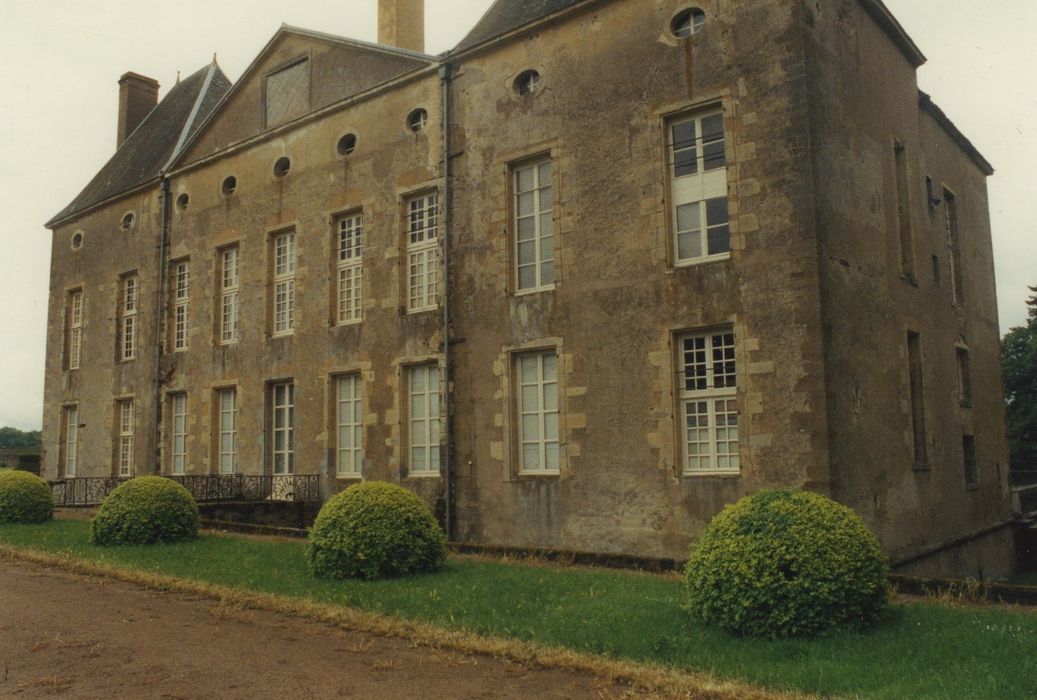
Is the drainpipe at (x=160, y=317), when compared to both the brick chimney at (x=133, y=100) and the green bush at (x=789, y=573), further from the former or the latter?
the green bush at (x=789, y=573)

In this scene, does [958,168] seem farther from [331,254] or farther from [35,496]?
[35,496]

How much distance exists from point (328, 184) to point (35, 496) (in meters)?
8.94

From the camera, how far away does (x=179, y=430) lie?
23266mm

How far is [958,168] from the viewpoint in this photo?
20.2 meters

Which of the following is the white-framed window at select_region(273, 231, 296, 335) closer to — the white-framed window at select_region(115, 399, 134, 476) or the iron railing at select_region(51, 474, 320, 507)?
the iron railing at select_region(51, 474, 320, 507)

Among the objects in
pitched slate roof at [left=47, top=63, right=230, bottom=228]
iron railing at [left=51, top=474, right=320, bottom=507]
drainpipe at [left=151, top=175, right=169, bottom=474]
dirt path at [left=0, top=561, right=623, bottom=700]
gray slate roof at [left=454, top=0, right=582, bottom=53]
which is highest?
pitched slate roof at [left=47, top=63, right=230, bottom=228]

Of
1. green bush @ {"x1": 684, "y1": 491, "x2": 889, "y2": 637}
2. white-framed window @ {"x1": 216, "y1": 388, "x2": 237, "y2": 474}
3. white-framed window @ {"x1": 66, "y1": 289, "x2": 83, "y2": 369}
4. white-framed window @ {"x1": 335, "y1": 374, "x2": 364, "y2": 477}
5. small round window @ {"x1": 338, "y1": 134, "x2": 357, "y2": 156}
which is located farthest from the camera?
white-framed window @ {"x1": 66, "y1": 289, "x2": 83, "y2": 369}

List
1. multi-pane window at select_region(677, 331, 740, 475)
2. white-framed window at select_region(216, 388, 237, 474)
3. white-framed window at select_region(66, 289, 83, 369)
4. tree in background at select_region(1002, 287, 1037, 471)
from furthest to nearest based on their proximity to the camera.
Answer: tree in background at select_region(1002, 287, 1037, 471)
white-framed window at select_region(66, 289, 83, 369)
white-framed window at select_region(216, 388, 237, 474)
multi-pane window at select_region(677, 331, 740, 475)

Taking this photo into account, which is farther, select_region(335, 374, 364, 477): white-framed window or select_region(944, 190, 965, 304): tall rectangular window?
select_region(944, 190, 965, 304): tall rectangular window

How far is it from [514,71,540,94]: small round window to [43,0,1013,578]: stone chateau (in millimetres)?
37

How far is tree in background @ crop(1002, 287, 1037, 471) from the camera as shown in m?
37.6

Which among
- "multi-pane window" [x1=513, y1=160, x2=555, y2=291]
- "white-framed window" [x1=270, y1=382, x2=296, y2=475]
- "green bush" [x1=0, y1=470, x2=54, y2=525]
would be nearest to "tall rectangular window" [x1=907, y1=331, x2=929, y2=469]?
"multi-pane window" [x1=513, y1=160, x2=555, y2=291]

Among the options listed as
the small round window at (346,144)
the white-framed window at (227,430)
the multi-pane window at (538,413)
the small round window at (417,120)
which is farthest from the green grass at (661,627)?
the small round window at (346,144)

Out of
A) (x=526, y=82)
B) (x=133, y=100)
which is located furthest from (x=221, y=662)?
(x=133, y=100)
